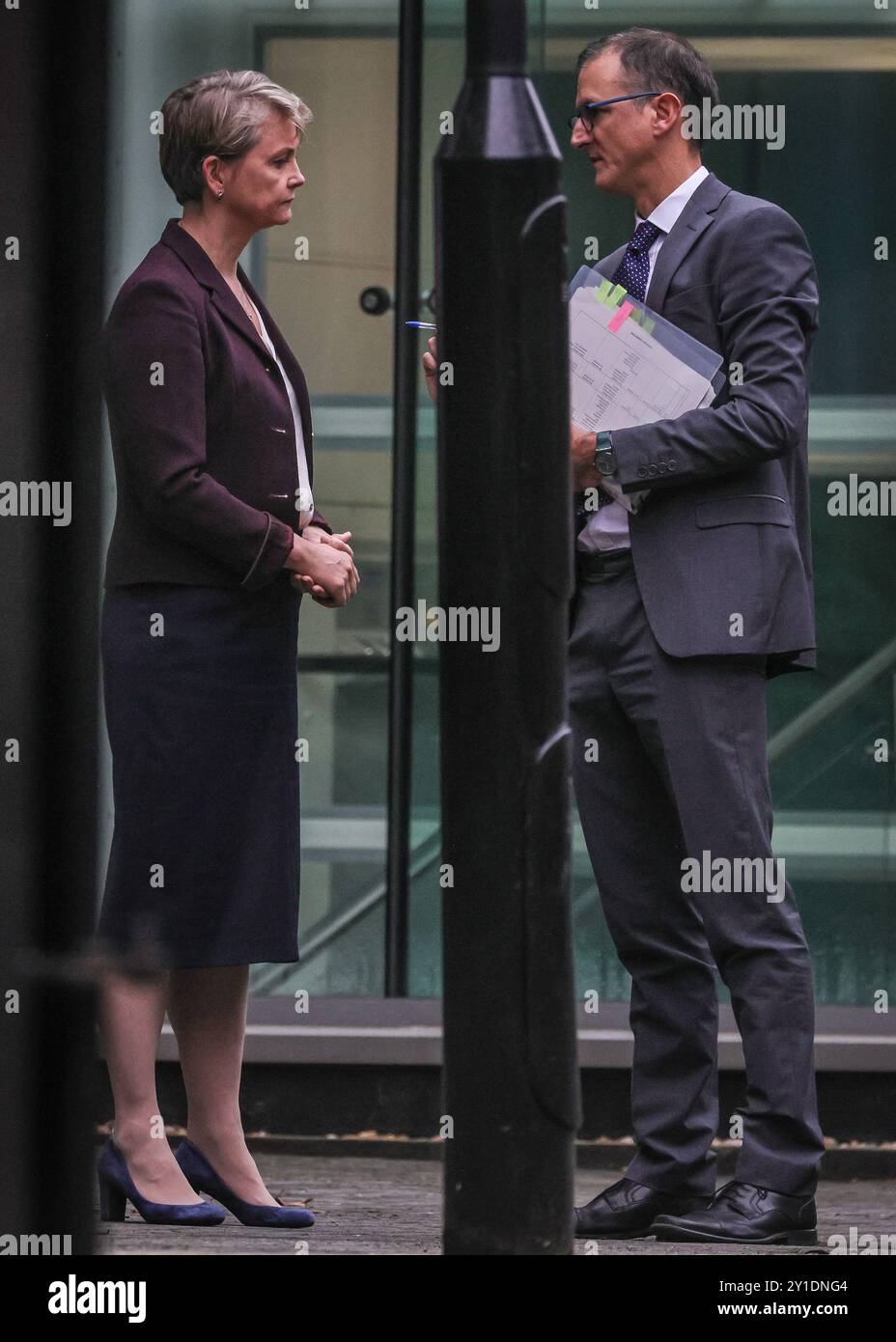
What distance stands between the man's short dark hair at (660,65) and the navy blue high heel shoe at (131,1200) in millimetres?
2026

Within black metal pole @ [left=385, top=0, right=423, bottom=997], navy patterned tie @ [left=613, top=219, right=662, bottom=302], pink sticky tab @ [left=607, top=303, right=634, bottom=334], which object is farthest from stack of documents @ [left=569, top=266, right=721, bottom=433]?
black metal pole @ [left=385, top=0, right=423, bottom=997]

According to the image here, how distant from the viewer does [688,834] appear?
358 centimetres

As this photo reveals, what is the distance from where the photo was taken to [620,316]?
3602 mm

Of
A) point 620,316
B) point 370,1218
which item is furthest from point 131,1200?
point 620,316

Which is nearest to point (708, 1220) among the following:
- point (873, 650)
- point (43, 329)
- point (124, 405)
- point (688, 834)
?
point (688, 834)

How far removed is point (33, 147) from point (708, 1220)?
2.28 m

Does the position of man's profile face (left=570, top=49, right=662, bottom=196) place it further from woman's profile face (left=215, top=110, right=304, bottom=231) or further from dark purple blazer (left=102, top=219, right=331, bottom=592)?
dark purple blazer (left=102, top=219, right=331, bottom=592)

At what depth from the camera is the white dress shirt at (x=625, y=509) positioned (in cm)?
373

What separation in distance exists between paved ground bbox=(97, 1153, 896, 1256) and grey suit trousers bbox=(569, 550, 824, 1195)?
224 mm

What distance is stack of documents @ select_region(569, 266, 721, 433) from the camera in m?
3.59

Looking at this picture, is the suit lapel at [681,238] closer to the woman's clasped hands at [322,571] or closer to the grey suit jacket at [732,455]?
the grey suit jacket at [732,455]

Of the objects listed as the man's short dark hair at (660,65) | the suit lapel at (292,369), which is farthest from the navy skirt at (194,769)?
the man's short dark hair at (660,65)

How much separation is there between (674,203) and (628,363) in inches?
13.4

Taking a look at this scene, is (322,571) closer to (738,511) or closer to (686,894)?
(738,511)
